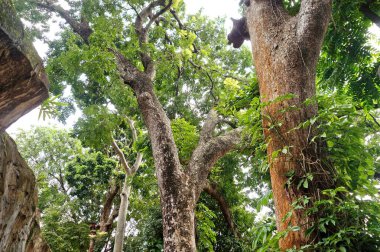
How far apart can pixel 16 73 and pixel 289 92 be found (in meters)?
2.12

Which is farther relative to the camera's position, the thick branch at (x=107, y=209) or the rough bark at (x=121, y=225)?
the thick branch at (x=107, y=209)

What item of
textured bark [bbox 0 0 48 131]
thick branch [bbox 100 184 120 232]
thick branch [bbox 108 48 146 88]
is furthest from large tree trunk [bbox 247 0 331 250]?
thick branch [bbox 100 184 120 232]

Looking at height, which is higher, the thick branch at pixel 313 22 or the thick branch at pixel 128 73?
the thick branch at pixel 128 73

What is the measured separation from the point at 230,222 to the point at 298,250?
8.51 meters

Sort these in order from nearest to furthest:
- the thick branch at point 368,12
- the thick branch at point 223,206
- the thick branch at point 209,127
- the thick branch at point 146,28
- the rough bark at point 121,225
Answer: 1. the thick branch at point 368,12
2. the thick branch at point 209,127
3. the thick branch at point 146,28
4. the rough bark at point 121,225
5. the thick branch at point 223,206

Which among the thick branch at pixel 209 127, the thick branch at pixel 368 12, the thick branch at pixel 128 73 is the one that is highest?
the thick branch at pixel 128 73

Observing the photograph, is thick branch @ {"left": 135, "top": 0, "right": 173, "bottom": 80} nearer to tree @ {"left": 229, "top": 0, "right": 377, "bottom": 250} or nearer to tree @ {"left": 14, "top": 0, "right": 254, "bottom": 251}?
tree @ {"left": 14, "top": 0, "right": 254, "bottom": 251}

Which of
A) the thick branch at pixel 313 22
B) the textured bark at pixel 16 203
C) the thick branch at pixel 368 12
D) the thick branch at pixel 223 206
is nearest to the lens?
the textured bark at pixel 16 203

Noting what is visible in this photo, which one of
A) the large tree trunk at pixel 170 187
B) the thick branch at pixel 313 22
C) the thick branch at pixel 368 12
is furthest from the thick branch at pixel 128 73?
the thick branch at pixel 368 12

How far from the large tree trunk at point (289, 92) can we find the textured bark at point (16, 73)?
186 cm

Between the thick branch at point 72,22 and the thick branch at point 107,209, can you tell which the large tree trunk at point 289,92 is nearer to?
the thick branch at point 72,22

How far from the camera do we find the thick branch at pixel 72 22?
707cm

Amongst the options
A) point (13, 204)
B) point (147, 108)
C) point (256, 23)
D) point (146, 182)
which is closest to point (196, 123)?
point (146, 182)

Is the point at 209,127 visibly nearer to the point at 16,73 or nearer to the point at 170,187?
the point at 170,187
